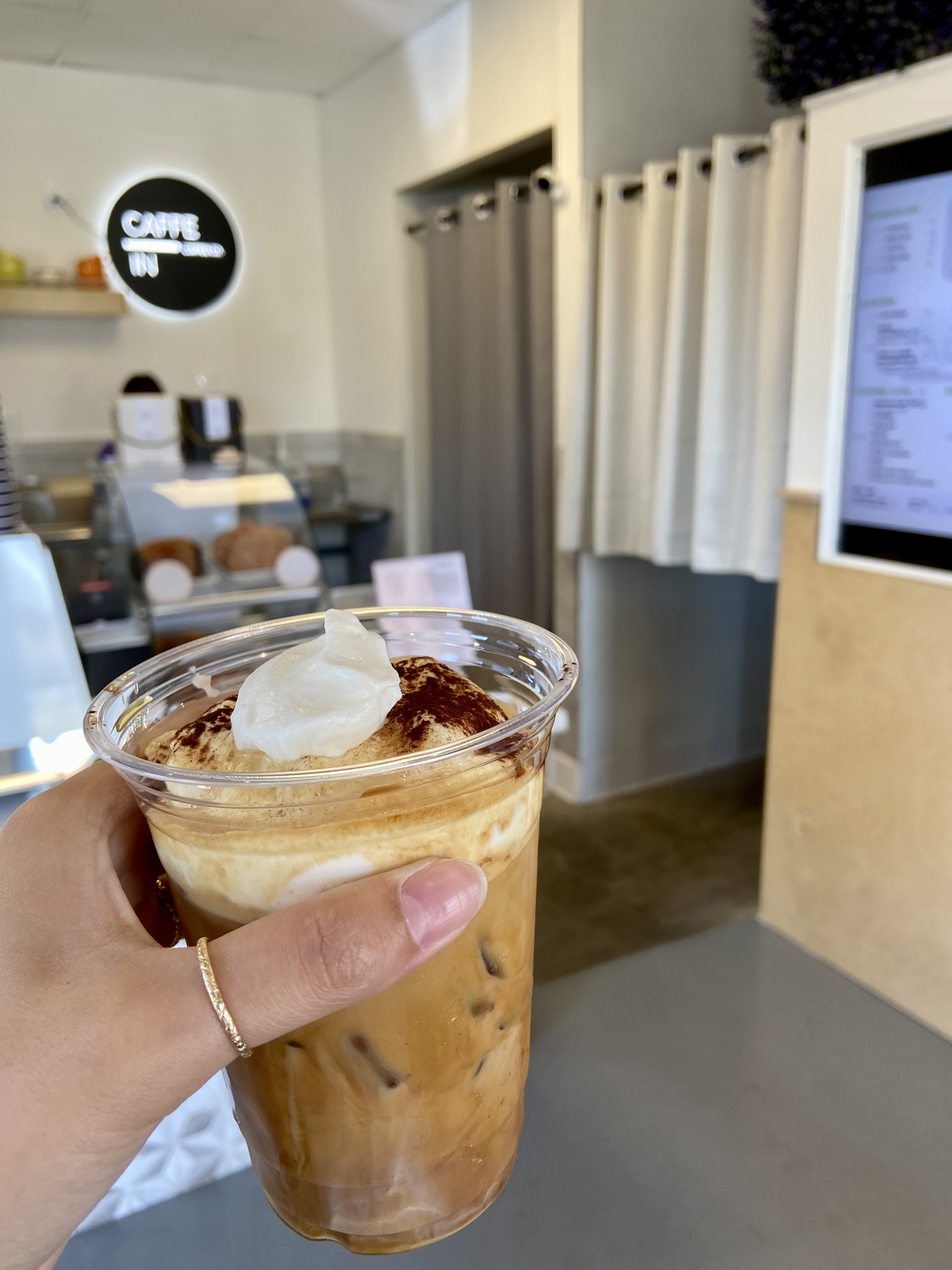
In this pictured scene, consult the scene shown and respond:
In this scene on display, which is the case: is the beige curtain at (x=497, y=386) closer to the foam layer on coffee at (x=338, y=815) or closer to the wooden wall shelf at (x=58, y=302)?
the wooden wall shelf at (x=58, y=302)

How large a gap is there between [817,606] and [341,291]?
3.24 m

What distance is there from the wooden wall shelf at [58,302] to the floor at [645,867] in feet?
9.07

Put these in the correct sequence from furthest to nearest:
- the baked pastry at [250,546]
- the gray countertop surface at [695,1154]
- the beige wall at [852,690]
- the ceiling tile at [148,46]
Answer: the ceiling tile at [148,46] → the baked pastry at [250,546] → the beige wall at [852,690] → the gray countertop surface at [695,1154]

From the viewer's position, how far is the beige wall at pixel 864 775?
5.03ft

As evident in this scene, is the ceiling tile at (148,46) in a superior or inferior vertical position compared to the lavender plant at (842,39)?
superior

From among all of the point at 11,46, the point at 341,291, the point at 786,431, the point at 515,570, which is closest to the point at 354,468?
the point at 341,291

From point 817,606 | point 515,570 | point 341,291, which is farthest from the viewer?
point 341,291

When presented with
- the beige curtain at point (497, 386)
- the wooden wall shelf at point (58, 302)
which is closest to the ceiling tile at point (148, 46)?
the wooden wall shelf at point (58, 302)

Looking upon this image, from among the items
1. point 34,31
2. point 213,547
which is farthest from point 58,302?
point 213,547

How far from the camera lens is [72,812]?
0.60 metres

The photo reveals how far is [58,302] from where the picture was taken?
3.59 metres

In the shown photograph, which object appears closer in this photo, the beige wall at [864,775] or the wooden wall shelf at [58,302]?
the beige wall at [864,775]

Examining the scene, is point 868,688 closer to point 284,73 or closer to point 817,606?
point 817,606

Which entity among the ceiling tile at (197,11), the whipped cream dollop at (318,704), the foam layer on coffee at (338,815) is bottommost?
the foam layer on coffee at (338,815)
